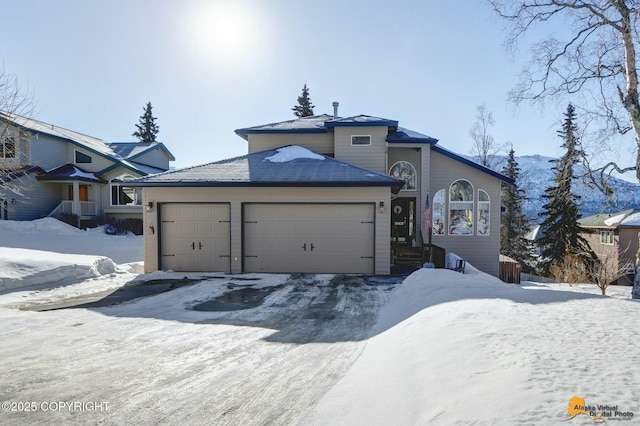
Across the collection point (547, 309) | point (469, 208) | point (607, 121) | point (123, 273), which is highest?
point (607, 121)

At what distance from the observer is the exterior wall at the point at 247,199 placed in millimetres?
11211

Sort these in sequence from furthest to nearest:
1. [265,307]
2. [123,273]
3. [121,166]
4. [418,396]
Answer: [121,166] < [123,273] < [265,307] < [418,396]

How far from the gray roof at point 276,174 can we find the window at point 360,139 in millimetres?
1798

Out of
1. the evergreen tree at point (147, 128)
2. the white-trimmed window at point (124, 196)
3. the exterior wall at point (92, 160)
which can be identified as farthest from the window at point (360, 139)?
the evergreen tree at point (147, 128)

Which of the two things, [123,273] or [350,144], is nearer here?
[123,273]

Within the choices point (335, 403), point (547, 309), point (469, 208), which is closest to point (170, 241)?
point (335, 403)

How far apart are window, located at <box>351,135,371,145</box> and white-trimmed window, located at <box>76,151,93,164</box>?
2066cm

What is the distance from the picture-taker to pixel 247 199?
11.5 metres

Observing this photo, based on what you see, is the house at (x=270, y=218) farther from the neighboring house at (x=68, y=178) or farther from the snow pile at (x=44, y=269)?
the neighboring house at (x=68, y=178)

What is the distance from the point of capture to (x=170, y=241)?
1170 cm

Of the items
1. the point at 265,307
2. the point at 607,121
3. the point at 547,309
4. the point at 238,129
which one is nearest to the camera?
the point at 547,309

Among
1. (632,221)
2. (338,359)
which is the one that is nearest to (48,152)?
(338,359)

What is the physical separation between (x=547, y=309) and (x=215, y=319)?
538cm

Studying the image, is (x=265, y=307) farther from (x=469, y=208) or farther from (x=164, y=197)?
(x=469, y=208)
